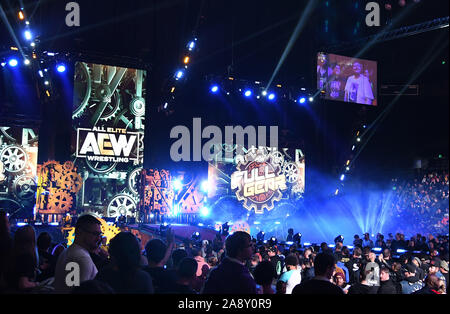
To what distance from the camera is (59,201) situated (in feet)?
49.4

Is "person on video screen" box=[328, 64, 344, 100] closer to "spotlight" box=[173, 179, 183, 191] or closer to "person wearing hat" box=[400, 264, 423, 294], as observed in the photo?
"spotlight" box=[173, 179, 183, 191]

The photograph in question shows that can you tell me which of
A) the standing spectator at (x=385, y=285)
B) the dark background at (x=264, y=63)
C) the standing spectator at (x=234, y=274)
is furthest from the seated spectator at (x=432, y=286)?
the dark background at (x=264, y=63)

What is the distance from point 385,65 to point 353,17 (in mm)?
3066

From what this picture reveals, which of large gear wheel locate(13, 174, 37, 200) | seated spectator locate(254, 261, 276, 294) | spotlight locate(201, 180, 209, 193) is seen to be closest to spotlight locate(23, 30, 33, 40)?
large gear wheel locate(13, 174, 37, 200)

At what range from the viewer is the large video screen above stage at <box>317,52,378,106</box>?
16984 mm

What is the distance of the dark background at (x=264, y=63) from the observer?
625 inches

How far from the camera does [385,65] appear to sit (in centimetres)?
1936

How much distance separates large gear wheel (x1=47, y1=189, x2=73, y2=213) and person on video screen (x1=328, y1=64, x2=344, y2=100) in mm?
9963

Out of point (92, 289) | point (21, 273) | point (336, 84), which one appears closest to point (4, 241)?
point (21, 273)

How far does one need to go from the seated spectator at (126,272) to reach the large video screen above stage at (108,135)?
13.4 metres

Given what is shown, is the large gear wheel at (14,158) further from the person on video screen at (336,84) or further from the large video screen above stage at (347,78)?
the person on video screen at (336,84)

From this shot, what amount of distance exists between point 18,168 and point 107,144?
3005 millimetres

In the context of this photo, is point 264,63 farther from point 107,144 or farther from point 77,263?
point 77,263
